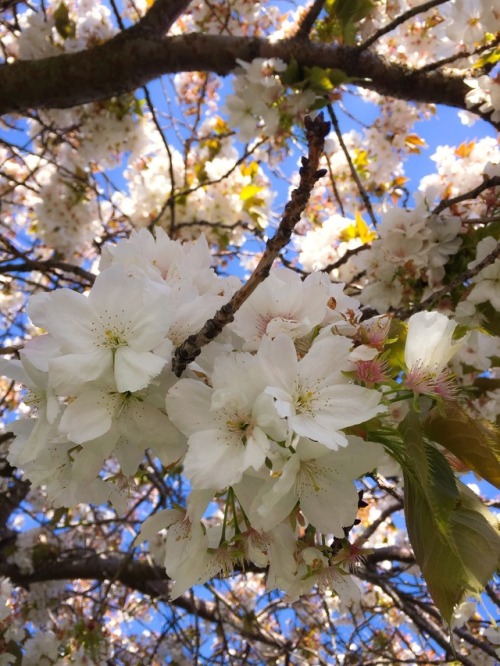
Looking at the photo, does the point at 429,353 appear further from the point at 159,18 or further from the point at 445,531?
the point at 159,18

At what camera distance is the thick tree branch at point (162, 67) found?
2141 mm

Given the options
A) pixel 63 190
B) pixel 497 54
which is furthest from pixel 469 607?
pixel 63 190

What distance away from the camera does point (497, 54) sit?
179 cm

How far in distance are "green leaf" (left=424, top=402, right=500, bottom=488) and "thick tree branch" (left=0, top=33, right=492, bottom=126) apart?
178 cm

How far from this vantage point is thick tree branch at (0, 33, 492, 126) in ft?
7.02

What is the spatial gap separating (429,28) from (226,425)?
2946 millimetres

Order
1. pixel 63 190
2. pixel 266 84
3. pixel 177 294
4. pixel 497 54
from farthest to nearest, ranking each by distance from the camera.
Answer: pixel 63 190 → pixel 266 84 → pixel 497 54 → pixel 177 294

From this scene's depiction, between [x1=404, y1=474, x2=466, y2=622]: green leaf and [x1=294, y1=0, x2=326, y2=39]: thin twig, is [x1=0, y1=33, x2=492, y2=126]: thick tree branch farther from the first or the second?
[x1=404, y1=474, x2=466, y2=622]: green leaf

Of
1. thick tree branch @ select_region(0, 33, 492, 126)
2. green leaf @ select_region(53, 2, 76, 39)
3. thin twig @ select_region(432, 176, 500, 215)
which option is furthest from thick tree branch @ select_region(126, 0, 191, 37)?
thin twig @ select_region(432, 176, 500, 215)

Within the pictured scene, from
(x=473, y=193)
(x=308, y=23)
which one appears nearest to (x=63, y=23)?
(x=308, y=23)

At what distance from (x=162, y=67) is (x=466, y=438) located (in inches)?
78.9

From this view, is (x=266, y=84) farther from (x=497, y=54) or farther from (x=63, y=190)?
(x=63, y=190)

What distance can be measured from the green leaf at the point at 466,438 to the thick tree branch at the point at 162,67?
5.83ft

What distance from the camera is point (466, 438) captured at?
0.69m
